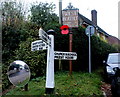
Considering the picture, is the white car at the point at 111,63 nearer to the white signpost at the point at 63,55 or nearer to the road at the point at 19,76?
the white signpost at the point at 63,55

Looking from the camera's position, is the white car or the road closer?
the road

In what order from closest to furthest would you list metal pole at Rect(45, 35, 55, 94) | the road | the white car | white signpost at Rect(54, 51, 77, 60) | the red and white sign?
1. the road
2. metal pole at Rect(45, 35, 55, 94)
3. white signpost at Rect(54, 51, 77, 60)
4. the white car
5. the red and white sign

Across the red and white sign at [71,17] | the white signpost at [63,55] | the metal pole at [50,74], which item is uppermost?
the red and white sign at [71,17]

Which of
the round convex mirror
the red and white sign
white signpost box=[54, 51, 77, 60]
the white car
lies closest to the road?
the round convex mirror

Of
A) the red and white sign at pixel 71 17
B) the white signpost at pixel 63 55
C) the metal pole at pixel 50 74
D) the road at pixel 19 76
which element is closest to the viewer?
the road at pixel 19 76

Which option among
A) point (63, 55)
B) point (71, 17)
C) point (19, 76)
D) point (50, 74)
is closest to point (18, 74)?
point (19, 76)

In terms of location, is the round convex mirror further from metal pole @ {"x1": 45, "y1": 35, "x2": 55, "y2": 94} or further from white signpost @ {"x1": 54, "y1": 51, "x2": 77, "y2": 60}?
white signpost @ {"x1": 54, "y1": 51, "x2": 77, "y2": 60}

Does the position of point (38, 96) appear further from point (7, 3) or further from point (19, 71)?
point (7, 3)

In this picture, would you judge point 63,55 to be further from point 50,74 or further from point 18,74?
point 18,74

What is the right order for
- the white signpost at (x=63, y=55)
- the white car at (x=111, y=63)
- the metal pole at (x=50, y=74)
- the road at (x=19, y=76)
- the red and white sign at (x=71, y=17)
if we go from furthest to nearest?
the red and white sign at (x=71, y=17) < the white car at (x=111, y=63) < the white signpost at (x=63, y=55) < the metal pole at (x=50, y=74) < the road at (x=19, y=76)

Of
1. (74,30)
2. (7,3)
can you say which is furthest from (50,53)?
(7,3)

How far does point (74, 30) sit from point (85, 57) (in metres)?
1.67

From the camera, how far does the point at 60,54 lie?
15.6 ft

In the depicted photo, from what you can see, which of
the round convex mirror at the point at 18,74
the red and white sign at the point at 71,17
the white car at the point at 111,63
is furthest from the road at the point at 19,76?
the white car at the point at 111,63
